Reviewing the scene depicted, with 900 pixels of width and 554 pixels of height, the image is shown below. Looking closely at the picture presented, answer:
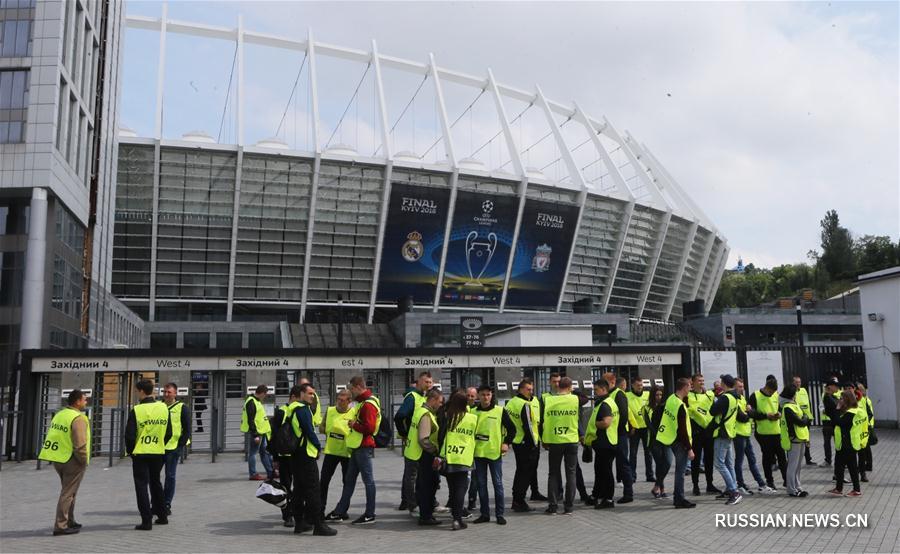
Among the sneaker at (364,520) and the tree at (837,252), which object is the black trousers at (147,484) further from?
the tree at (837,252)

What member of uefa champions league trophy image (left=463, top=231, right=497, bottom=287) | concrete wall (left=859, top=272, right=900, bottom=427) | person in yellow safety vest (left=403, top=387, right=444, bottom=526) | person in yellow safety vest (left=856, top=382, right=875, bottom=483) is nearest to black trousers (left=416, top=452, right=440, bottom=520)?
person in yellow safety vest (left=403, top=387, right=444, bottom=526)

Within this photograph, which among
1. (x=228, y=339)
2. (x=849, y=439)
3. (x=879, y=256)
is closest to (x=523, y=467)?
(x=849, y=439)

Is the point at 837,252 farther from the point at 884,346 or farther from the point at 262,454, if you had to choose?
the point at 262,454

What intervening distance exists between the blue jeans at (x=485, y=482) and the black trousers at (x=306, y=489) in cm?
213

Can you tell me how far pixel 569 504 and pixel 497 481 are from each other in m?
1.24

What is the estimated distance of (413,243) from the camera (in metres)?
63.2

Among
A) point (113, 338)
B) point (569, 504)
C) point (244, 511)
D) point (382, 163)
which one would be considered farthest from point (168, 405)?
point (382, 163)

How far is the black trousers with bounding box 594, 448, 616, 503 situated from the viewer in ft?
35.9

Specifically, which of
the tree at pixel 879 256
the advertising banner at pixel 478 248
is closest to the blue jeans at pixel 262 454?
the advertising banner at pixel 478 248

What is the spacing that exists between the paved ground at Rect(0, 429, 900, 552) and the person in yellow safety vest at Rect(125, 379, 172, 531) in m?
0.27

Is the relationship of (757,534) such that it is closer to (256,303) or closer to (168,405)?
(168,405)

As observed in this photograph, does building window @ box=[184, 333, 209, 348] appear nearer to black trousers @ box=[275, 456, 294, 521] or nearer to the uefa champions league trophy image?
the uefa champions league trophy image

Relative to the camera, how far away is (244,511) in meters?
11.0

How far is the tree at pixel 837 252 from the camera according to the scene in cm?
10762
